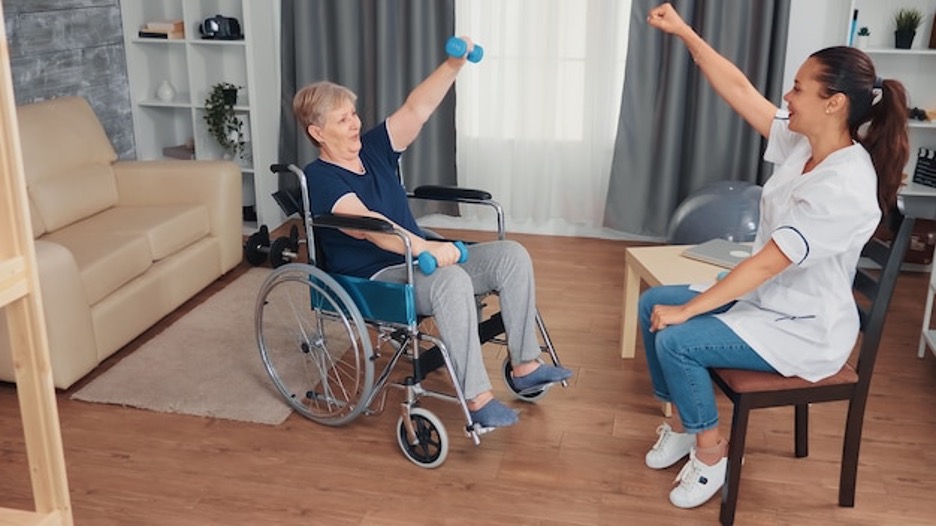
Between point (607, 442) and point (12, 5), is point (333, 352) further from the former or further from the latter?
point (12, 5)

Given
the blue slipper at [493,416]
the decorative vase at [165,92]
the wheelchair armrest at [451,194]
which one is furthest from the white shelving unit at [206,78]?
the blue slipper at [493,416]

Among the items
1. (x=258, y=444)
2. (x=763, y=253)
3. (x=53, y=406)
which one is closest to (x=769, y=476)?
(x=763, y=253)

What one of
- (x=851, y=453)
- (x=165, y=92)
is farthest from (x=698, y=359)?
(x=165, y=92)

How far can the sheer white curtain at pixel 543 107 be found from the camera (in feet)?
14.8

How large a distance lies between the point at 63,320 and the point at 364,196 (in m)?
1.06

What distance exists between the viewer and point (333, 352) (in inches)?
135

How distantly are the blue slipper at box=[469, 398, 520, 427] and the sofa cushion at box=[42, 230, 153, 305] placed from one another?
4.64 ft

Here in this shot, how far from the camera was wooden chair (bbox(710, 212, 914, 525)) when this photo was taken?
224 cm

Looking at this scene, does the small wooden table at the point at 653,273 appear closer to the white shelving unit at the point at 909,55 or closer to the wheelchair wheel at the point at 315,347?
the wheelchair wheel at the point at 315,347

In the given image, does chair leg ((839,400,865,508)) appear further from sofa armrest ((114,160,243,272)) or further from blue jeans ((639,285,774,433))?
sofa armrest ((114,160,243,272))

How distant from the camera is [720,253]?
3.15 metres

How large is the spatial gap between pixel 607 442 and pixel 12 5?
2.94 meters

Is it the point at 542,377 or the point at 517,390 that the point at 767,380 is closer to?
the point at 542,377

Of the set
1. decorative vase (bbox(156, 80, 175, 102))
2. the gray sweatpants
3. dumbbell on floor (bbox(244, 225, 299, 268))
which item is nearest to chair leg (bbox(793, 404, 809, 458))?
the gray sweatpants
